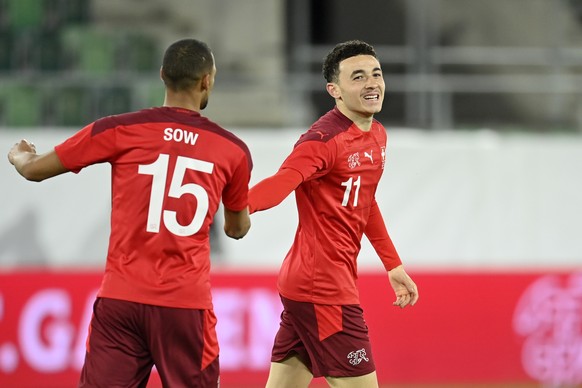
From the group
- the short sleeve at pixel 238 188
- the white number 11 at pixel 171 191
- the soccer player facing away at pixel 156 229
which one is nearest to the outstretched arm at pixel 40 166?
the soccer player facing away at pixel 156 229

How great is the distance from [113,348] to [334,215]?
133cm

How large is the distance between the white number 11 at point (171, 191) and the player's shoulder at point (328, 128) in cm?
86

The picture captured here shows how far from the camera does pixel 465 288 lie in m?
9.41

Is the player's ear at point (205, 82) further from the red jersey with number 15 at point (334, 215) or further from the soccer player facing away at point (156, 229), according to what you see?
the red jersey with number 15 at point (334, 215)

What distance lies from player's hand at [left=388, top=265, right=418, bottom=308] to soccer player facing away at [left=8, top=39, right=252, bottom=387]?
1366 mm

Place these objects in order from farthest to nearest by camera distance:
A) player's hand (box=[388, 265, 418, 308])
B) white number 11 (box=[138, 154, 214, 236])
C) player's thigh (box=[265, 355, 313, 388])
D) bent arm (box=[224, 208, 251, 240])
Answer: player's hand (box=[388, 265, 418, 308]) → player's thigh (box=[265, 355, 313, 388]) → bent arm (box=[224, 208, 251, 240]) → white number 11 (box=[138, 154, 214, 236])

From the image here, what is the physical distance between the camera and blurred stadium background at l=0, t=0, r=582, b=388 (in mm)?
9094

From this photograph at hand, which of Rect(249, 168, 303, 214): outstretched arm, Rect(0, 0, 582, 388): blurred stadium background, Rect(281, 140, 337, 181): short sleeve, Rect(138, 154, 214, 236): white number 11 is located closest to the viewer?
Rect(138, 154, 214, 236): white number 11

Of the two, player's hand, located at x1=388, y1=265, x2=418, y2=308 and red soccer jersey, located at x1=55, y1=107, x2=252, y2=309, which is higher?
red soccer jersey, located at x1=55, y1=107, x2=252, y2=309

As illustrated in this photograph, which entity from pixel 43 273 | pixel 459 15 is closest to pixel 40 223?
pixel 43 273

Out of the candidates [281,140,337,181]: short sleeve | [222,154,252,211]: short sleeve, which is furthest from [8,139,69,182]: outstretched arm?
[281,140,337,181]: short sleeve

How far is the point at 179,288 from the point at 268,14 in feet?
32.1

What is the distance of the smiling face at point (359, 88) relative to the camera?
4957 millimetres

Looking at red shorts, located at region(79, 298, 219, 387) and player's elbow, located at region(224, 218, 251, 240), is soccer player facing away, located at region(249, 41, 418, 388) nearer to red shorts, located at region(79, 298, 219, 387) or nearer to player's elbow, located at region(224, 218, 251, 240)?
player's elbow, located at region(224, 218, 251, 240)
